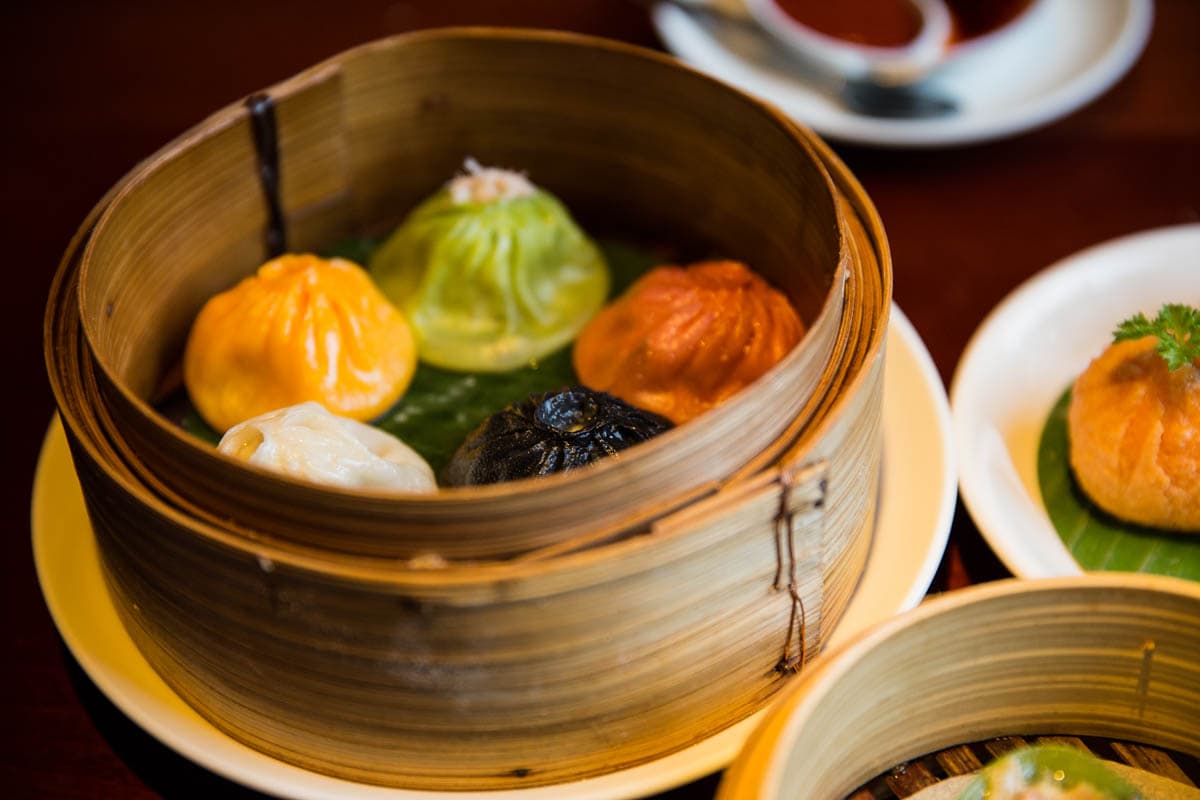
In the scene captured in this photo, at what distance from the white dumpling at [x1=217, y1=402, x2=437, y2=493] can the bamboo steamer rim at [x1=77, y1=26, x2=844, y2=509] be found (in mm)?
74

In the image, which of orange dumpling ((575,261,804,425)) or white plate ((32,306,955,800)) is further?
orange dumpling ((575,261,804,425))

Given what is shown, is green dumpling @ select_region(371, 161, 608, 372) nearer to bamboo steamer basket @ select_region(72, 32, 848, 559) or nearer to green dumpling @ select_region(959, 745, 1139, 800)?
bamboo steamer basket @ select_region(72, 32, 848, 559)

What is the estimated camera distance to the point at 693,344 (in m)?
1.70

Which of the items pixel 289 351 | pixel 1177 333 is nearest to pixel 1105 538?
pixel 1177 333

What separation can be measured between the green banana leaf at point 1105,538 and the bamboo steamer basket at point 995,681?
1.08ft

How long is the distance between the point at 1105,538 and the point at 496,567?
941 mm

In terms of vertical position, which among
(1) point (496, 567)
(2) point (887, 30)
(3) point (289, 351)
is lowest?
(3) point (289, 351)

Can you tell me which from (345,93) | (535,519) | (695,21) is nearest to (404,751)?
(535,519)

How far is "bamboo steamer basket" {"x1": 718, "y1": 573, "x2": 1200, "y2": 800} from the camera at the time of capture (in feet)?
3.61

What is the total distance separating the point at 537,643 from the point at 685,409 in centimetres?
66

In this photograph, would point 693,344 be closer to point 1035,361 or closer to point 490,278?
point 490,278

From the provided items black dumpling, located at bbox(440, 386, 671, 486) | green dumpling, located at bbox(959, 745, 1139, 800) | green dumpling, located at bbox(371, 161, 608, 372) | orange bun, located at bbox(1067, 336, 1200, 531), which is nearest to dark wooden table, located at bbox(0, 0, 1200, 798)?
orange bun, located at bbox(1067, 336, 1200, 531)

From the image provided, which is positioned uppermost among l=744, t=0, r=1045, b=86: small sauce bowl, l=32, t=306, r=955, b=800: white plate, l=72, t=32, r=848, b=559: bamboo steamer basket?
l=744, t=0, r=1045, b=86: small sauce bowl

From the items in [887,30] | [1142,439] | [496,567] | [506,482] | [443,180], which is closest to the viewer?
[496,567]
